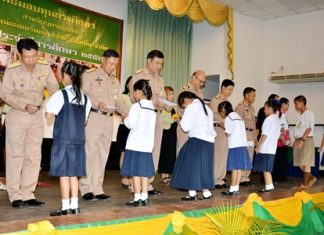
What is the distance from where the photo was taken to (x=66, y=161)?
294 centimetres

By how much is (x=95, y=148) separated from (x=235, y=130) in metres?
1.61

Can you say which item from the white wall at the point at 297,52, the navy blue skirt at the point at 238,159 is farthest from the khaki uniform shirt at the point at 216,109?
the white wall at the point at 297,52

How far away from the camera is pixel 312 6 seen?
757cm

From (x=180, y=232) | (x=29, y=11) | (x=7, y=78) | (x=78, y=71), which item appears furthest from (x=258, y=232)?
(x=29, y=11)

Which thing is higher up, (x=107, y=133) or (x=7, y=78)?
(x=7, y=78)

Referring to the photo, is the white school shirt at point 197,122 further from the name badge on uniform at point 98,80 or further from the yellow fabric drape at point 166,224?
the yellow fabric drape at point 166,224

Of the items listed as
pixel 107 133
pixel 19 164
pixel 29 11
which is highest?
pixel 29 11

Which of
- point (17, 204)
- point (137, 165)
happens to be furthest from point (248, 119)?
point (17, 204)

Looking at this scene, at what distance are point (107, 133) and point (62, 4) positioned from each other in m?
3.27

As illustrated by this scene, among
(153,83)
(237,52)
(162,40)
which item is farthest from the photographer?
(237,52)

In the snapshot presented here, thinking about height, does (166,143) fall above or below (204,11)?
below

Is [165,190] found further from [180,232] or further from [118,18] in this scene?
[118,18]

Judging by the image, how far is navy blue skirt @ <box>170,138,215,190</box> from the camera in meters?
3.86

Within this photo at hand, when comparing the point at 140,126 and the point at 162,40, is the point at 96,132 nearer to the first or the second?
the point at 140,126
